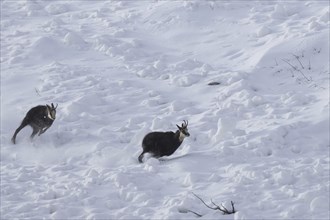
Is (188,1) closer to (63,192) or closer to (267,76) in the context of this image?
(267,76)

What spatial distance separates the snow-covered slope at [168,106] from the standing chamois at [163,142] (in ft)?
0.59

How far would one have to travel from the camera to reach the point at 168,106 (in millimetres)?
11328

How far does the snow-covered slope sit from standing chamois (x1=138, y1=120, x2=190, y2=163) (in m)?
0.18

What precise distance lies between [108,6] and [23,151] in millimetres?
8630

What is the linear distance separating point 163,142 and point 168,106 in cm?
206

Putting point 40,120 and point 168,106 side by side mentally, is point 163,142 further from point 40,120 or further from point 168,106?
point 40,120

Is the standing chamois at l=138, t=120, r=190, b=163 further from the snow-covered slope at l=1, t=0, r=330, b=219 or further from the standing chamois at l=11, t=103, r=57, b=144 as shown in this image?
the standing chamois at l=11, t=103, r=57, b=144

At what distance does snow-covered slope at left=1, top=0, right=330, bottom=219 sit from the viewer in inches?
316

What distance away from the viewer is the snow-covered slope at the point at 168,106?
8039 millimetres

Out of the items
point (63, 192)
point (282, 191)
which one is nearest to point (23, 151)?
point (63, 192)

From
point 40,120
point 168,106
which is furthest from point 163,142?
point 40,120

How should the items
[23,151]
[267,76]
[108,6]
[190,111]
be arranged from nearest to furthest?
[23,151]
[190,111]
[267,76]
[108,6]

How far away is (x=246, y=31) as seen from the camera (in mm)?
14445

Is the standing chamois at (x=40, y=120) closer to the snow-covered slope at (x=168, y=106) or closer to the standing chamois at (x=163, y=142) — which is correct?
the snow-covered slope at (x=168, y=106)
